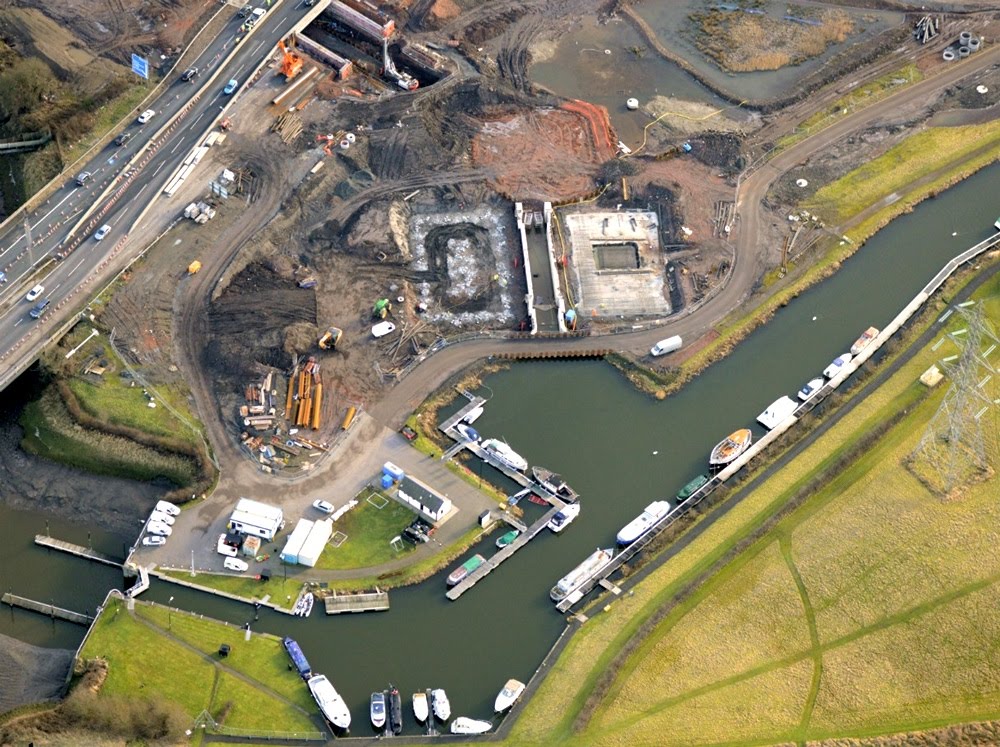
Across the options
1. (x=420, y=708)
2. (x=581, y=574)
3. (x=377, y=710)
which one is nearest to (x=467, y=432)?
(x=581, y=574)

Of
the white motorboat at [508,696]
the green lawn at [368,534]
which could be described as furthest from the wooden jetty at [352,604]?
the white motorboat at [508,696]

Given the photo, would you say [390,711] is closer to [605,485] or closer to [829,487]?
[605,485]

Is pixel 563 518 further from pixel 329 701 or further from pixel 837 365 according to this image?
pixel 837 365

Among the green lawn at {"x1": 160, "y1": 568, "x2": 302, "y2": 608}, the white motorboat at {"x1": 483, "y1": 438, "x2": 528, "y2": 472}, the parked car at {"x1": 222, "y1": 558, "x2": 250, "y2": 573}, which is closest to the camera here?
the green lawn at {"x1": 160, "y1": 568, "x2": 302, "y2": 608}

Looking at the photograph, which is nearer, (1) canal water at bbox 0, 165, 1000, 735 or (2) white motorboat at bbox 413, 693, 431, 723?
(2) white motorboat at bbox 413, 693, 431, 723

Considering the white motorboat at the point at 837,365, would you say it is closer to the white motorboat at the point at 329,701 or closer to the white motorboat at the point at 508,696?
the white motorboat at the point at 508,696

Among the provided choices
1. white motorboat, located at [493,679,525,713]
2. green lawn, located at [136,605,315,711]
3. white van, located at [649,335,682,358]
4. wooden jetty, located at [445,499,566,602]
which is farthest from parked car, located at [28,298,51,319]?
white motorboat, located at [493,679,525,713]

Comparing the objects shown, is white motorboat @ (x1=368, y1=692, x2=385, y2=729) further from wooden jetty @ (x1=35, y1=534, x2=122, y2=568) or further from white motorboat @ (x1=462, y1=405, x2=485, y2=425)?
white motorboat @ (x1=462, y1=405, x2=485, y2=425)

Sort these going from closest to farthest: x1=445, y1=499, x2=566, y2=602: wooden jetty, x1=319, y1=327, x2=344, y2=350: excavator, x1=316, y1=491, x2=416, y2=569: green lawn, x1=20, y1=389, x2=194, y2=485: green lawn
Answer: x1=445, y1=499, x2=566, y2=602: wooden jetty < x1=316, y1=491, x2=416, y2=569: green lawn < x1=20, y1=389, x2=194, y2=485: green lawn < x1=319, y1=327, x2=344, y2=350: excavator
